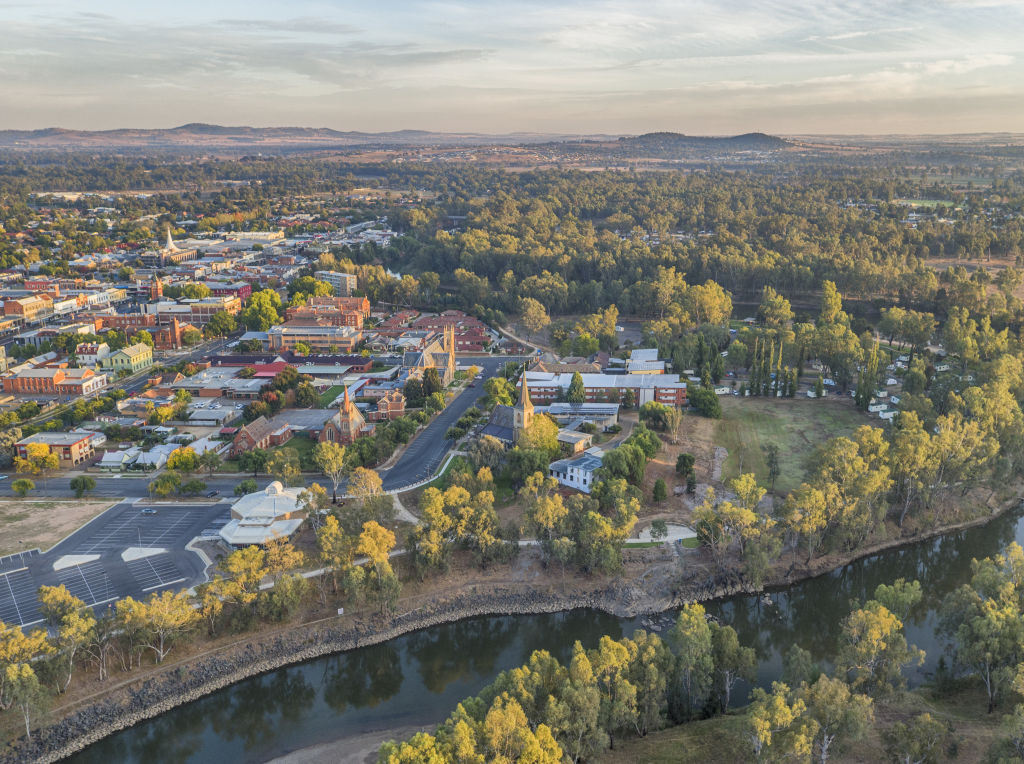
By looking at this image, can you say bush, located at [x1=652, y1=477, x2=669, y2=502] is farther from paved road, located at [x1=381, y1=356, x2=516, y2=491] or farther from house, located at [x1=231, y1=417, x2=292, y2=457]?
house, located at [x1=231, y1=417, x2=292, y2=457]

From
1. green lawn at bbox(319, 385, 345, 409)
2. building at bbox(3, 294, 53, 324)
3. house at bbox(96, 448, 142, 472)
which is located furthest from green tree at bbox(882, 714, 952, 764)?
building at bbox(3, 294, 53, 324)

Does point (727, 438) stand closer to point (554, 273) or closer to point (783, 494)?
point (783, 494)

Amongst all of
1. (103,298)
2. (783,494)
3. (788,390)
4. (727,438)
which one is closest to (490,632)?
(783,494)

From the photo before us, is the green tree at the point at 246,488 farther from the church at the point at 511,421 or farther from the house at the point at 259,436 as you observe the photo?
the church at the point at 511,421

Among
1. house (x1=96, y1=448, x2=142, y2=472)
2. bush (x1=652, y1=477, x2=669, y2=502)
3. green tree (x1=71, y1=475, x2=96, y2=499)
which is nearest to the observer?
bush (x1=652, y1=477, x2=669, y2=502)

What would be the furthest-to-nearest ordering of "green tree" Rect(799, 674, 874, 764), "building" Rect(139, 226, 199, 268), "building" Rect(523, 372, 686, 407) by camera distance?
"building" Rect(139, 226, 199, 268), "building" Rect(523, 372, 686, 407), "green tree" Rect(799, 674, 874, 764)

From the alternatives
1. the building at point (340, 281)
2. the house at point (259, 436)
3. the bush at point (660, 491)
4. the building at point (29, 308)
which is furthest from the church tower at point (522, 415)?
the building at point (29, 308)

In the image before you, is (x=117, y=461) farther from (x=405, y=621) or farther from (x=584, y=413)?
(x=584, y=413)
